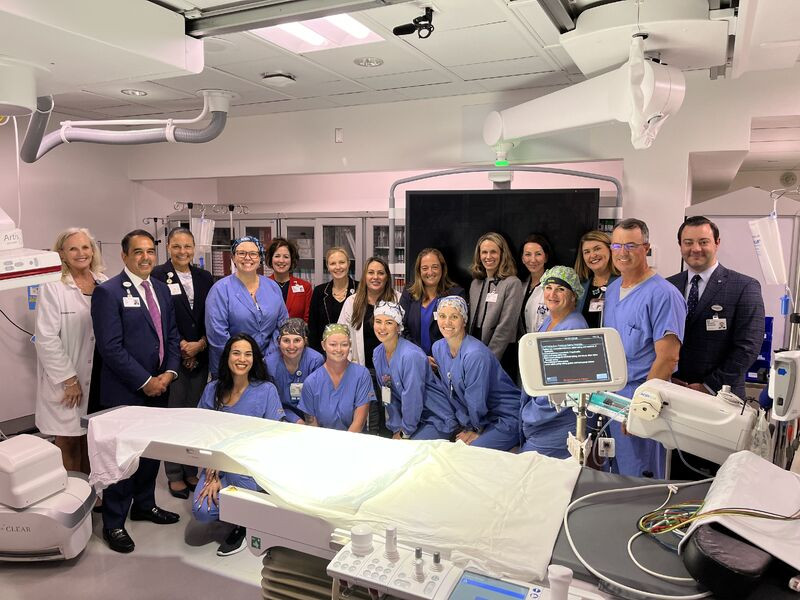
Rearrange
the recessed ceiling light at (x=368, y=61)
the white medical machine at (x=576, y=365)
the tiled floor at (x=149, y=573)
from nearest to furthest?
the white medical machine at (x=576, y=365) < the tiled floor at (x=149, y=573) < the recessed ceiling light at (x=368, y=61)

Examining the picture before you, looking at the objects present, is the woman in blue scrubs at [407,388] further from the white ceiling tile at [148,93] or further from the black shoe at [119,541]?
the white ceiling tile at [148,93]

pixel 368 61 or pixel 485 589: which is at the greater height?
pixel 368 61

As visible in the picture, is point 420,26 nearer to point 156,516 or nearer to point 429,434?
point 429,434

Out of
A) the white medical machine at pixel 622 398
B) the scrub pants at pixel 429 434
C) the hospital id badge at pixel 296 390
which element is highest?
the white medical machine at pixel 622 398

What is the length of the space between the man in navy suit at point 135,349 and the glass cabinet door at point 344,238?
6.83ft

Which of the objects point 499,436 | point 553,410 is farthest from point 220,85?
point 553,410

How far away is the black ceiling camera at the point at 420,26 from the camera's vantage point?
2.94 meters

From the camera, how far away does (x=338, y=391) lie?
3402 millimetres

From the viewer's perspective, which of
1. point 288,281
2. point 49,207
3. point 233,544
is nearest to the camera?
point 233,544

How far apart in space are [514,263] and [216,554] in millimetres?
2508

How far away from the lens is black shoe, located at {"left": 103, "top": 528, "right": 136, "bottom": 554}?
316 cm

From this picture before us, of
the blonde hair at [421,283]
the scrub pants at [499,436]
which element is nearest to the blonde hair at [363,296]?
the blonde hair at [421,283]

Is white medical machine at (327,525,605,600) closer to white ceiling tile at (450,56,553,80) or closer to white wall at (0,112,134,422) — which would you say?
Answer: white ceiling tile at (450,56,553,80)

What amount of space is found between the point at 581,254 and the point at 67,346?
323cm
